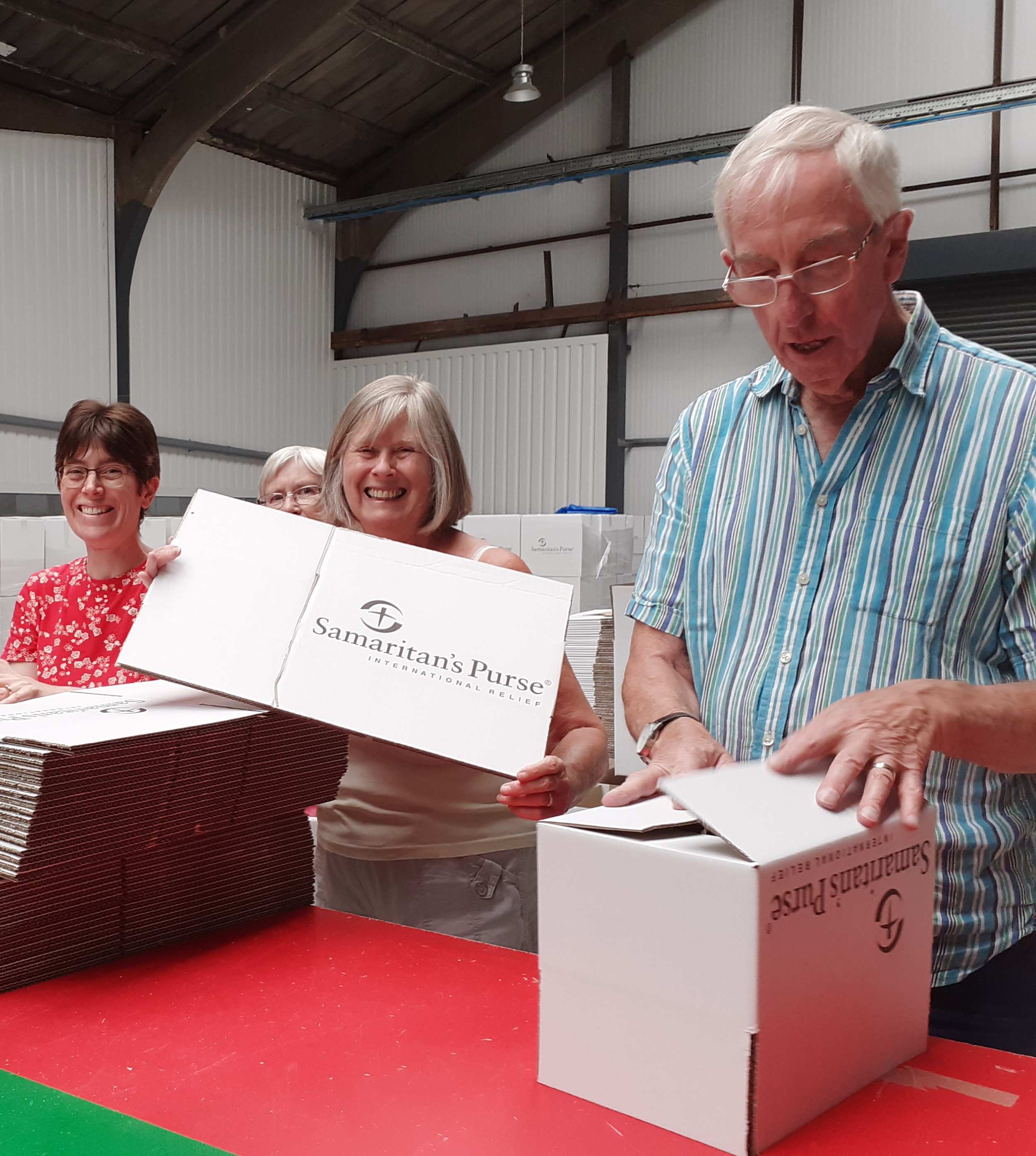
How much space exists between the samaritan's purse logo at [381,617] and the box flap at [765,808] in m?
0.54

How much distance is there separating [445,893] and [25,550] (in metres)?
3.55

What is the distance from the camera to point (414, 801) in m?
1.82

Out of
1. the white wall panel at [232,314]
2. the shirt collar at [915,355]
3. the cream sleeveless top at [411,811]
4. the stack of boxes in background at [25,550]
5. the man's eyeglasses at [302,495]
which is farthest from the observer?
the white wall panel at [232,314]

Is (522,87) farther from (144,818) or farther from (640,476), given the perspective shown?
(144,818)

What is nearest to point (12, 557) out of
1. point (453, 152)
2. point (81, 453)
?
point (81, 453)

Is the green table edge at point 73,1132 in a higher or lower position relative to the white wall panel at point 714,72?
lower

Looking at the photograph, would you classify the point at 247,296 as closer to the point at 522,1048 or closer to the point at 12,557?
the point at 12,557

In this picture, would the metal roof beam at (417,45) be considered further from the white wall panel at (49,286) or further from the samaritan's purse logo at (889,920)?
the samaritan's purse logo at (889,920)

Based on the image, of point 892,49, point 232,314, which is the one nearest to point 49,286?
point 232,314

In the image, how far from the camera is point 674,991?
87cm

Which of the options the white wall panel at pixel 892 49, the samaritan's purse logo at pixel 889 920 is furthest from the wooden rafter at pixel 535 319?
the samaritan's purse logo at pixel 889 920

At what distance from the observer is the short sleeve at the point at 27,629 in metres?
2.21

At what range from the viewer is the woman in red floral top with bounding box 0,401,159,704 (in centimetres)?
218

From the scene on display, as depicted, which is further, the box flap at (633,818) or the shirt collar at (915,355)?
the shirt collar at (915,355)
